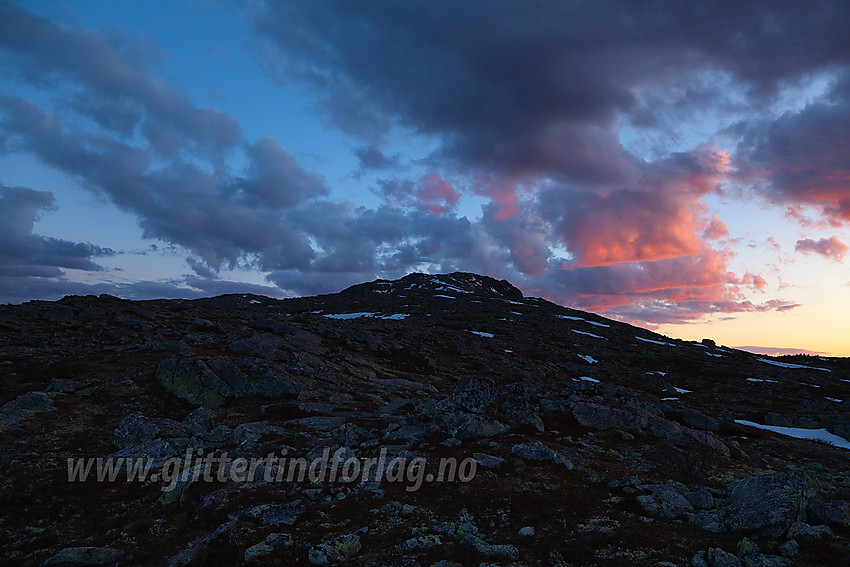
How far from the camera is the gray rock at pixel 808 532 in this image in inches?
510

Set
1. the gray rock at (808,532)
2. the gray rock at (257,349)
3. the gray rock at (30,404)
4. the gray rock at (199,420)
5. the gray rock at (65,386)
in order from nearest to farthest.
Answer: the gray rock at (808,532) < the gray rock at (199,420) < the gray rock at (30,404) < the gray rock at (65,386) < the gray rock at (257,349)

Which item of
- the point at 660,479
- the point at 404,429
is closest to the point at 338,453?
the point at 404,429

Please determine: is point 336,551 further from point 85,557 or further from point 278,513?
point 85,557

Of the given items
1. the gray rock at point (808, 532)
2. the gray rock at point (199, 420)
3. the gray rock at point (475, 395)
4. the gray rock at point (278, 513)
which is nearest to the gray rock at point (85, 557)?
the gray rock at point (278, 513)

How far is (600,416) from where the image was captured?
107 feet

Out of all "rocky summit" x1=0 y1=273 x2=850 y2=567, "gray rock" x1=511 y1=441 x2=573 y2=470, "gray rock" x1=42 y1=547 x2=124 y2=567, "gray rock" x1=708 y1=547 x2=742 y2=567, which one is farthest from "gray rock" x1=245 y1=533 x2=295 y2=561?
"gray rock" x1=511 y1=441 x2=573 y2=470

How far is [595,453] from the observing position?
26.0m

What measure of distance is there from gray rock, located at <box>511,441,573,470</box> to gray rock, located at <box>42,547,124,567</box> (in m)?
18.7

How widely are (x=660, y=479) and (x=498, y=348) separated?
80840mm

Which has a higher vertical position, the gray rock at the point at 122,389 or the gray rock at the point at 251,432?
the gray rock at the point at 122,389

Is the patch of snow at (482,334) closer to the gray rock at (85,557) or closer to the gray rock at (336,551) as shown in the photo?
the gray rock at (336,551)

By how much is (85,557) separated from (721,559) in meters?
21.3

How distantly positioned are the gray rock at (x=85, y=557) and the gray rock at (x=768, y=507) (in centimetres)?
2230

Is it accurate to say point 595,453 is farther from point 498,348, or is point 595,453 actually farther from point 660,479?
point 498,348
